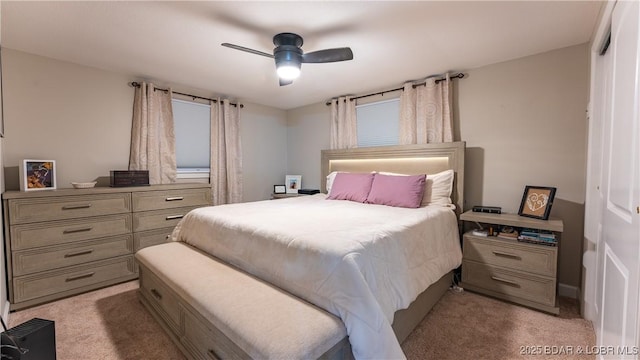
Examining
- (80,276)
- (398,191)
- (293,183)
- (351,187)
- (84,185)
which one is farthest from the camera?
(293,183)

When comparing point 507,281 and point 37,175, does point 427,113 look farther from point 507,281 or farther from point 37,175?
point 37,175

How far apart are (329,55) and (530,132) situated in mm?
2116

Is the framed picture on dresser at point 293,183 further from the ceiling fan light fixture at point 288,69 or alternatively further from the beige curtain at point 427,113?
the ceiling fan light fixture at point 288,69

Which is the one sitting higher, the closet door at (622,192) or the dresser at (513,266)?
the closet door at (622,192)

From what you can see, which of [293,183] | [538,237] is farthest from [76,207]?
[538,237]

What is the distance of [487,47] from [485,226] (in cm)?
171

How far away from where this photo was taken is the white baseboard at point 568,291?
2.39 m

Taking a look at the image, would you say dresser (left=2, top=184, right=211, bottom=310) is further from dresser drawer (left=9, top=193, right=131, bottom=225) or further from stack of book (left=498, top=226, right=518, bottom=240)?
stack of book (left=498, top=226, right=518, bottom=240)

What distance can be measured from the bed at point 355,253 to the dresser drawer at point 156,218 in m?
0.64

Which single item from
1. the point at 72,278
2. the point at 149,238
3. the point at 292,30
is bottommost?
the point at 72,278

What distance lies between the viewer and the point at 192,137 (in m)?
3.77

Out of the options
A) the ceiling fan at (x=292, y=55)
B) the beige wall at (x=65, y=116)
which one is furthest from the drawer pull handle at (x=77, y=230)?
the ceiling fan at (x=292, y=55)

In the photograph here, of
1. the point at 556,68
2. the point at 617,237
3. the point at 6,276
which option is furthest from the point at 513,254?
the point at 6,276

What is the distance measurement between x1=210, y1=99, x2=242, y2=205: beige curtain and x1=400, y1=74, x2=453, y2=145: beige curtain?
2.47 meters
